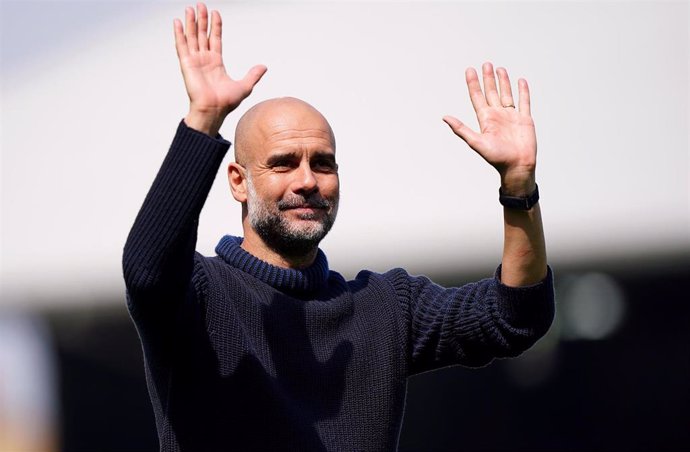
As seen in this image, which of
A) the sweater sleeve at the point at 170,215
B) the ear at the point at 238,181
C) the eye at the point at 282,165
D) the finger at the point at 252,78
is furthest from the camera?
the ear at the point at 238,181

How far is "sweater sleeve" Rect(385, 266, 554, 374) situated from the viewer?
3.76m

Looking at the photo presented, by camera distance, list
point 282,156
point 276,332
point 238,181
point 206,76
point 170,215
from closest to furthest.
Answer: point 170,215, point 206,76, point 276,332, point 282,156, point 238,181

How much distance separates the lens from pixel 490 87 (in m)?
3.86

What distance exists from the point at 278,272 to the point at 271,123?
45cm

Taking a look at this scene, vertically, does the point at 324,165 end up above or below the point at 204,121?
below

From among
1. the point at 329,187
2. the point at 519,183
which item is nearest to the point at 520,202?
the point at 519,183

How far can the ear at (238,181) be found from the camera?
12.9ft

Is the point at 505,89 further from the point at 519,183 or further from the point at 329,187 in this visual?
the point at 329,187

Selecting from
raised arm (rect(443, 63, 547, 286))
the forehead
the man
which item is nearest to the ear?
the man

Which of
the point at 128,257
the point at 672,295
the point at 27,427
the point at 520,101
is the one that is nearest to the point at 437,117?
the point at 672,295

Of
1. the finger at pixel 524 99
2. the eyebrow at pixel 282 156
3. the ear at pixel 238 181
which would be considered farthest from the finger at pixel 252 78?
the finger at pixel 524 99

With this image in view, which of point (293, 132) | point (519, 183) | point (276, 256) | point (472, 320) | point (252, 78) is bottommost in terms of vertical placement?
point (472, 320)

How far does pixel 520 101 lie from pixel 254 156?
0.80 metres

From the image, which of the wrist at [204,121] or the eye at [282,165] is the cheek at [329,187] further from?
the wrist at [204,121]
